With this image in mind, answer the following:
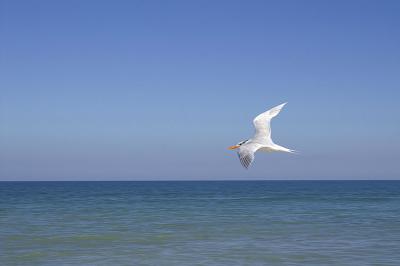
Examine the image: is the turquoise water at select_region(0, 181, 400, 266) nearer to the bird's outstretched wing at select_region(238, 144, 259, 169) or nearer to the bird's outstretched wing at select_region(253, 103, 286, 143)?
the bird's outstretched wing at select_region(253, 103, 286, 143)

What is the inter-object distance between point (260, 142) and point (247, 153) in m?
1.27

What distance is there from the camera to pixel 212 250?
59.2 feet

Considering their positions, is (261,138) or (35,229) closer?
(261,138)

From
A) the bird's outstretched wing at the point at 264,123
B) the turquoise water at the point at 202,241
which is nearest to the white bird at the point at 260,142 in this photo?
the bird's outstretched wing at the point at 264,123

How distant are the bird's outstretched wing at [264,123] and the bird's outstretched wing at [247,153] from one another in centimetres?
108

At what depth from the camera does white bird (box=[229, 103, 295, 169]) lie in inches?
412

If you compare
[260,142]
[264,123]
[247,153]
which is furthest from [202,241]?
[247,153]

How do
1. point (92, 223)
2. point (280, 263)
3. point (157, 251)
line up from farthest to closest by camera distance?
point (92, 223)
point (157, 251)
point (280, 263)

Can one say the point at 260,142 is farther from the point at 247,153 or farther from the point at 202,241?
the point at 202,241

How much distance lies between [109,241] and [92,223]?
26.3 feet

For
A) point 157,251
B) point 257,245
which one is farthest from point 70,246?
point 257,245

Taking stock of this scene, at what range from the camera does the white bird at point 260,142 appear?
10.5 meters

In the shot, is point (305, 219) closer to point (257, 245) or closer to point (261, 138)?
point (257, 245)

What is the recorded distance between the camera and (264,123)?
12930 millimetres
